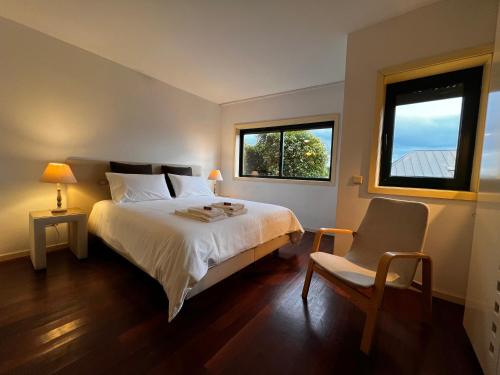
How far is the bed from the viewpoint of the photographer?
1.44 m

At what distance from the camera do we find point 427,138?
6.58 feet

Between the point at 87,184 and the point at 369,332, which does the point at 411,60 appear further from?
the point at 87,184

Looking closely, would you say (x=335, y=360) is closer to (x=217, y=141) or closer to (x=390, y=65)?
(x=390, y=65)

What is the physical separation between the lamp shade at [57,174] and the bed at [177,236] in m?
0.36

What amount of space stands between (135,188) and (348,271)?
2501 millimetres

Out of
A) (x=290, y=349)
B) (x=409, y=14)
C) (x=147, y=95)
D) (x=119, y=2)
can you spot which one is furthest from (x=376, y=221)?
(x=147, y=95)

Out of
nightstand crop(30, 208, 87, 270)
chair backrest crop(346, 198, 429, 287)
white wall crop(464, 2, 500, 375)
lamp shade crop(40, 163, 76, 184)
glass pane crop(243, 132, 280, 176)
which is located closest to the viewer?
white wall crop(464, 2, 500, 375)

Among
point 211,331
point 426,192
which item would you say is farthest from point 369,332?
point 426,192

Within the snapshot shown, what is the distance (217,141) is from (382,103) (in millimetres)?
3301

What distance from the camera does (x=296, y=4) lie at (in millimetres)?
1819

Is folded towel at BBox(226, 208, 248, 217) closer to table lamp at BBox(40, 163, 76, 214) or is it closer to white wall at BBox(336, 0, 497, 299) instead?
white wall at BBox(336, 0, 497, 299)

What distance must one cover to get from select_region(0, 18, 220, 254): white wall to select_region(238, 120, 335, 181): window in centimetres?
182

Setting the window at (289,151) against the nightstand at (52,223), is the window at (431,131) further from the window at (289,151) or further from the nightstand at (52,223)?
the nightstand at (52,223)

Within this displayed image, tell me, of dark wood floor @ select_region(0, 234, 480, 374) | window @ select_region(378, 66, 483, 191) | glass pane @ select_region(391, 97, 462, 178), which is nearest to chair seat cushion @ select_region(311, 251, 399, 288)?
dark wood floor @ select_region(0, 234, 480, 374)
